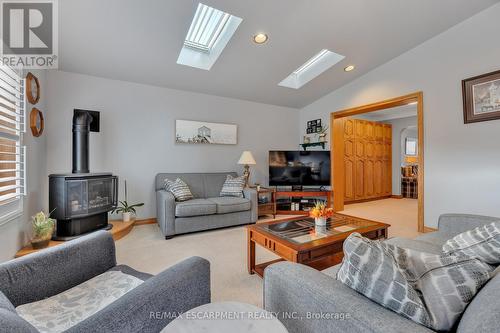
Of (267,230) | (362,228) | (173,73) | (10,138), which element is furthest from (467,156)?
(10,138)

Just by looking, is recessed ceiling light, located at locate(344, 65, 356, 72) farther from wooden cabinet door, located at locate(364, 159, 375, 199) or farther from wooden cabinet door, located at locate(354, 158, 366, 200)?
wooden cabinet door, located at locate(364, 159, 375, 199)

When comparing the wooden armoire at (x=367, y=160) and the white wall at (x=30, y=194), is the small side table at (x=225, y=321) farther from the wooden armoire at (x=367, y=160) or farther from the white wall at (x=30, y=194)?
the wooden armoire at (x=367, y=160)

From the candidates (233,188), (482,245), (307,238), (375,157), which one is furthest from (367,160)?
(482,245)

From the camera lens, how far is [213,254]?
2.56 meters

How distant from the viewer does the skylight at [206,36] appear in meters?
2.69

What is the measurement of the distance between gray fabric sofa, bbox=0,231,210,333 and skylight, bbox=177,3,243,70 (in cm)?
251

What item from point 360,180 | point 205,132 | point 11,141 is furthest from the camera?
point 360,180

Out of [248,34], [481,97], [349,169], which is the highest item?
[248,34]

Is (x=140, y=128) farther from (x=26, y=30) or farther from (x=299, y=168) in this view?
(x=299, y=168)

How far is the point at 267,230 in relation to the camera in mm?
2088

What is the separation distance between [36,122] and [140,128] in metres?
1.29

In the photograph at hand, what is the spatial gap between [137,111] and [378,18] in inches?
146

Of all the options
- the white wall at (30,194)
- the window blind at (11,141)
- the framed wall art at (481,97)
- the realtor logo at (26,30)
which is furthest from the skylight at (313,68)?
the white wall at (30,194)

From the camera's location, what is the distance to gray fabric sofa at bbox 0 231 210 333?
2.30 ft
